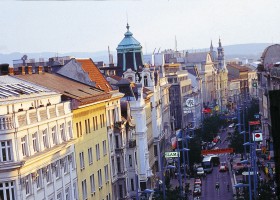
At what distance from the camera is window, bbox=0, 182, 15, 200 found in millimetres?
35062

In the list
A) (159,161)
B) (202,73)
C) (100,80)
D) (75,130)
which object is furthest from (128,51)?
(202,73)

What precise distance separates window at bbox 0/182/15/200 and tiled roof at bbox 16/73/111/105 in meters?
13.3

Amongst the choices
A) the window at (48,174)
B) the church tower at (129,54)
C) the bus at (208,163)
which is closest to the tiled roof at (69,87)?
the window at (48,174)

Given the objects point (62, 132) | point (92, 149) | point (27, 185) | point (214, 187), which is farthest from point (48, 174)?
point (214, 187)

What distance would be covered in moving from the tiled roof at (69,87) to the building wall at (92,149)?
68 centimetres

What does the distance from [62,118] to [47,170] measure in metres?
4.97

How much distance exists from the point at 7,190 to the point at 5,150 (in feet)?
6.10

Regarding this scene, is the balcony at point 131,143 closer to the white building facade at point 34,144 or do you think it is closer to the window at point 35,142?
the white building facade at point 34,144

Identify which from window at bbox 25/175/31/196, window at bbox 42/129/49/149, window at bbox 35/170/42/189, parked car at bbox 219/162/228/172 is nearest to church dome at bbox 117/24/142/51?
parked car at bbox 219/162/228/172

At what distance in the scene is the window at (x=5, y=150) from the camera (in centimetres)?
3553

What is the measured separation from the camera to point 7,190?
35375 mm

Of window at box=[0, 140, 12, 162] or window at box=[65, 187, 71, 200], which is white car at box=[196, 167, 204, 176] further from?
window at box=[0, 140, 12, 162]

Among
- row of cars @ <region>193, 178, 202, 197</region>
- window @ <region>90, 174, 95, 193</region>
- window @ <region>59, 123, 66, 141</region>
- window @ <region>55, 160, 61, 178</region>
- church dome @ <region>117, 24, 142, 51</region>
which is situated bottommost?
row of cars @ <region>193, 178, 202, 197</region>

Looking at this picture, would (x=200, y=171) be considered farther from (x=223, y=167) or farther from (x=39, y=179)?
(x=39, y=179)
